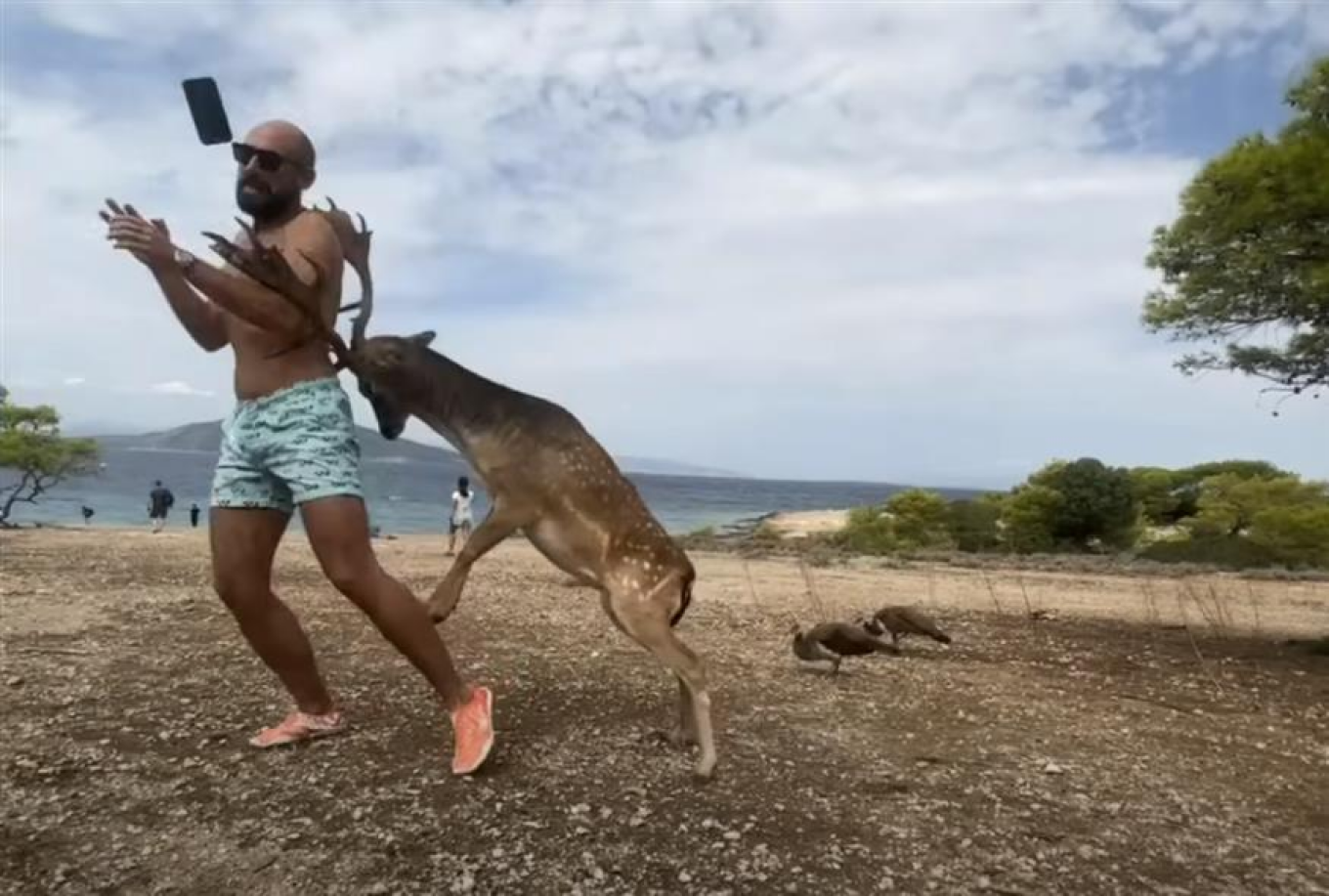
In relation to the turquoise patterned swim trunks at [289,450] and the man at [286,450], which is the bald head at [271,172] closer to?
the man at [286,450]

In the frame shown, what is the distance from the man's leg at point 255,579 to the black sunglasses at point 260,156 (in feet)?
4.32

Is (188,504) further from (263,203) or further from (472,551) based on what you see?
(472,551)

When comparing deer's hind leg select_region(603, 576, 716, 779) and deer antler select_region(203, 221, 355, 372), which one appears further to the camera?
deer's hind leg select_region(603, 576, 716, 779)

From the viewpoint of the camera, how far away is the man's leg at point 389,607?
14.2ft

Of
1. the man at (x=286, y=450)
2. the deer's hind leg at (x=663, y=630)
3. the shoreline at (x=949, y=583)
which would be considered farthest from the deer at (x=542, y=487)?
the shoreline at (x=949, y=583)

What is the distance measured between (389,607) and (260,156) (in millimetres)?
1787

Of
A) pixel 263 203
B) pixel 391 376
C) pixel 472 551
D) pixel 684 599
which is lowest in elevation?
pixel 684 599

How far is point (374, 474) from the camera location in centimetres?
15625

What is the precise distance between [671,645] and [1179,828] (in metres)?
1.99

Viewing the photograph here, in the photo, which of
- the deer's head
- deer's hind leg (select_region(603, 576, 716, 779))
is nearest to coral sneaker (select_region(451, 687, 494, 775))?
deer's hind leg (select_region(603, 576, 716, 779))

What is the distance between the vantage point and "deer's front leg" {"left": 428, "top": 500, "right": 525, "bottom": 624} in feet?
15.1

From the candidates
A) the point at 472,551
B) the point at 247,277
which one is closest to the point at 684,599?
the point at 472,551

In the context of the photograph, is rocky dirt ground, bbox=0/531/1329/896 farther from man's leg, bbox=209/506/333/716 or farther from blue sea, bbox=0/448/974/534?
blue sea, bbox=0/448/974/534

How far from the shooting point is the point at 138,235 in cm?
412
